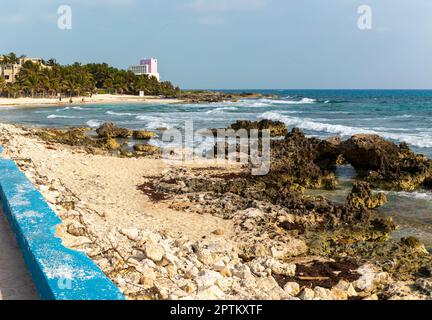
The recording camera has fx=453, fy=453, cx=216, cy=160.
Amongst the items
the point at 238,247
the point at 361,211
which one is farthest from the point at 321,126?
the point at 238,247

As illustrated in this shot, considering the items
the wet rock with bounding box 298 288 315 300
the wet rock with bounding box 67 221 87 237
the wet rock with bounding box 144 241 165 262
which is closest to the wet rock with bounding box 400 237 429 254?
the wet rock with bounding box 298 288 315 300

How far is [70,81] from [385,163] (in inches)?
2756

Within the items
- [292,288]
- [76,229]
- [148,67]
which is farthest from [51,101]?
[148,67]

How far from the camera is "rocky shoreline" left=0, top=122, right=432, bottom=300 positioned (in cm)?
554

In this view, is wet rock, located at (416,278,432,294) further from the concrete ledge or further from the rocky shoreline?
the concrete ledge

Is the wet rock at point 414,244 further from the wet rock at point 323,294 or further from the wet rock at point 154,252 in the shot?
the wet rock at point 154,252

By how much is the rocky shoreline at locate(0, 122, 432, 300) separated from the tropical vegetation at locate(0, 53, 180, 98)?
60.6m

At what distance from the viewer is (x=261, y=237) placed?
28.3 ft

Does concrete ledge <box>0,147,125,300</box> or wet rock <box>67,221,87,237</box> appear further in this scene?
wet rock <box>67,221,87,237</box>

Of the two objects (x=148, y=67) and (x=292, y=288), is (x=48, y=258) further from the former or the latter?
(x=148, y=67)

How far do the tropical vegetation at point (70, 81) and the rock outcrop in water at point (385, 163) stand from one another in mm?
63664

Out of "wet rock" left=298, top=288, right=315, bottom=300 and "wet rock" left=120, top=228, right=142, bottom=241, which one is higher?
"wet rock" left=120, top=228, right=142, bottom=241

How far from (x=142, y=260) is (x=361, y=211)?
20.1 feet

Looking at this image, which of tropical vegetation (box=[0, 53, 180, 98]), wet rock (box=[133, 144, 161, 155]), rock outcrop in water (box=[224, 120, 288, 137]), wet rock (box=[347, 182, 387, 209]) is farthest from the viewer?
tropical vegetation (box=[0, 53, 180, 98])
